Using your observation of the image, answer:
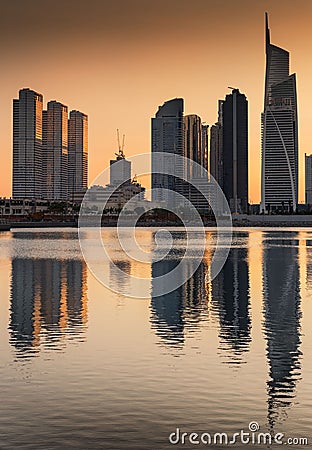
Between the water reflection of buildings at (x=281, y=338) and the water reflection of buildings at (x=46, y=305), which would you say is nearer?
the water reflection of buildings at (x=281, y=338)

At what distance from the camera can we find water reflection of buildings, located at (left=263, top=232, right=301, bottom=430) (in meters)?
20.4

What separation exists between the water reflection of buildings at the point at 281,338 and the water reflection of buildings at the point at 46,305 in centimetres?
806

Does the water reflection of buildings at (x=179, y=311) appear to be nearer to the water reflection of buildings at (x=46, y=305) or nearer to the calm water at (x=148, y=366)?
the calm water at (x=148, y=366)

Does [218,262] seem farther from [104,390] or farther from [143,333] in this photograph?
[104,390]

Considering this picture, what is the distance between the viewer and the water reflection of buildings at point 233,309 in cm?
2813

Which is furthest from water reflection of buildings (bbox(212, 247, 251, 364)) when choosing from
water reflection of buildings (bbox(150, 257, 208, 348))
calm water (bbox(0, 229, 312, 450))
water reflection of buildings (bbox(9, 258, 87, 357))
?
water reflection of buildings (bbox(9, 258, 87, 357))

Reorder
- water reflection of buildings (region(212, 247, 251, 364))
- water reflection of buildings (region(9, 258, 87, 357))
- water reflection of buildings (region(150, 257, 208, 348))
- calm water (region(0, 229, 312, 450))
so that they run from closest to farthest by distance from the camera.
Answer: calm water (region(0, 229, 312, 450)) → water reflection of buildings (region(212, 247, 251, 364)) → water reflection of buildings (region(9, 258, 87, 357)) → water reflection of buildings (region(150, 257, 208, 348))

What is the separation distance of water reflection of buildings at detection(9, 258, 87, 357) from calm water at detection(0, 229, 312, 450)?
100 millimetres

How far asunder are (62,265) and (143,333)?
40333 millimetres

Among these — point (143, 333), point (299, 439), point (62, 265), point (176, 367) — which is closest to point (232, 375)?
point (176, 367)

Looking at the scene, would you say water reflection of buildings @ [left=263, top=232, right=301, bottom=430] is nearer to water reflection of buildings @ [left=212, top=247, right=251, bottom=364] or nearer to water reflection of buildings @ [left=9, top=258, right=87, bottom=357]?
water reflection of buildings @ [left=212, top=247, right=251, bottom=364]

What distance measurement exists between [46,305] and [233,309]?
32.2 feet

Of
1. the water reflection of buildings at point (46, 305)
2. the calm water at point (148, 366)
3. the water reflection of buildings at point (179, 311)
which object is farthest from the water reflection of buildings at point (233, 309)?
the water reflection of buildings at point (46, 305)

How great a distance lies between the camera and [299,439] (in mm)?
16891
